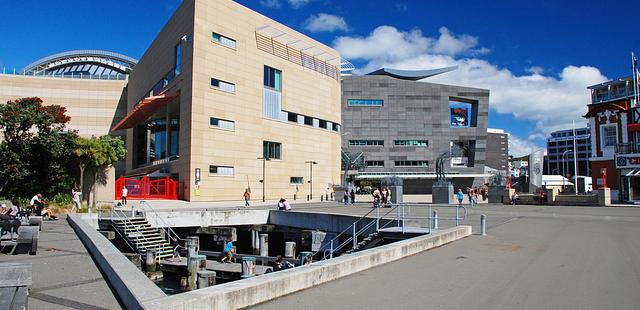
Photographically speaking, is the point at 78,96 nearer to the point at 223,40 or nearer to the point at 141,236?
the point at 223,40

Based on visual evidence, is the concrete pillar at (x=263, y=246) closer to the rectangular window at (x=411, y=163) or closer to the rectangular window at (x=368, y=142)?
the rectangular window at (x=368, y=142)

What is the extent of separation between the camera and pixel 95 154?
29516 millimetres

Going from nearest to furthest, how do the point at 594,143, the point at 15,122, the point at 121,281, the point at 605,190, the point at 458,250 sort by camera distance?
the point at 121,281
the point at 458,250
the point at 15,122
the point at 605,190
the point at 594,143

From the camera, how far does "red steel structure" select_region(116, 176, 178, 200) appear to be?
3998cm

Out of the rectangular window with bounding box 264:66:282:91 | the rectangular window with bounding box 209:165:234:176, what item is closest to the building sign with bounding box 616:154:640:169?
the rectangular window with bounding box 264:66:282:91

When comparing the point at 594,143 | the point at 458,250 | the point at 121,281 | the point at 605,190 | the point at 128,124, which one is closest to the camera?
the point at 121,281

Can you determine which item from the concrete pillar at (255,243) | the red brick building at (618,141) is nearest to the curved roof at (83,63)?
the concrete pillar at (255,243)

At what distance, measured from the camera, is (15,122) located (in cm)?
2867

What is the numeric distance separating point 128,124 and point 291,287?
5148 cm

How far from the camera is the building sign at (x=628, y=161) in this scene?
3578 cm

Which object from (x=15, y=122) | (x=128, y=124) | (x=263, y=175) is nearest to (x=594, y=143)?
(x=263, y=175)

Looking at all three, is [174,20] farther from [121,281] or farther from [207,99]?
[121,281]

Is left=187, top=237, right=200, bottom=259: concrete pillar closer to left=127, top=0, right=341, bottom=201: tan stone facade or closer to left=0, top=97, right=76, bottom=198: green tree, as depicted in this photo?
left=0, top=97, right=76, bottom=198: green tree

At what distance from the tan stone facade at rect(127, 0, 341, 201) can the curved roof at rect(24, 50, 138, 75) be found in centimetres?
2837
